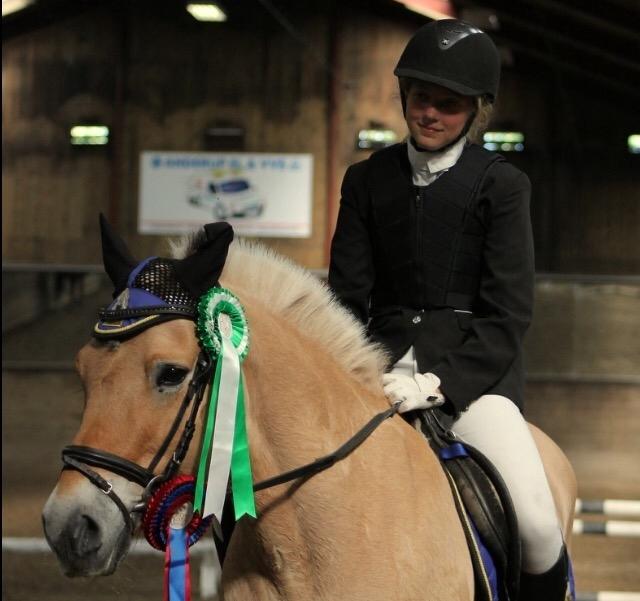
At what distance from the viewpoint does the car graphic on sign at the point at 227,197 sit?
1153cm

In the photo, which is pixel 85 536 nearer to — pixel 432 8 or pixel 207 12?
pixel 432 8

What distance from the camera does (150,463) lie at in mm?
1896

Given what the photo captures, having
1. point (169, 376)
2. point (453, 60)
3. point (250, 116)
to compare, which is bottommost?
point (169, 376)

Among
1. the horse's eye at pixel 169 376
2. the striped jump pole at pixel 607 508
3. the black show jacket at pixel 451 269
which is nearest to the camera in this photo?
the horse's eye at pixel 169 376

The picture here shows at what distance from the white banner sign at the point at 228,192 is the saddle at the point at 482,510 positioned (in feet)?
29.7

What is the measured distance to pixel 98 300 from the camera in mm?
8906

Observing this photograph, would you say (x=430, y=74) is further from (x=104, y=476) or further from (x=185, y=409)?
(x=104, y=476)

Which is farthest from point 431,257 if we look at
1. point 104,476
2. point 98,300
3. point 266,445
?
point 98,300

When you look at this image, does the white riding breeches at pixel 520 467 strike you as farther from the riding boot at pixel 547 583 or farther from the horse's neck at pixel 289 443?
the horse's neck at pixel 289 443

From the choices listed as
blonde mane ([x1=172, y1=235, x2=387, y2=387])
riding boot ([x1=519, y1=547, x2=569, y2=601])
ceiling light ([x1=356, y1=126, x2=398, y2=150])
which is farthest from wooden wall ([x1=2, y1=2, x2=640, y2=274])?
blonde mane ([x1=172, y1=235, x2=387, y2=387])

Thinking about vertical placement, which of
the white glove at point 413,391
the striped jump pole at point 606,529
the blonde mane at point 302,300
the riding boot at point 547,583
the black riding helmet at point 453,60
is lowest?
the striped jump pole at point 606,529

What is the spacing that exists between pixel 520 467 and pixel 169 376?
3.36 feet

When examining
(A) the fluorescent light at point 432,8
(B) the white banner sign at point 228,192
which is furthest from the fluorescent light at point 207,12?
(A) the fluorescent light at point 432,8

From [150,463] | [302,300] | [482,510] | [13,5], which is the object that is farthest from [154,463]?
[13,5]
